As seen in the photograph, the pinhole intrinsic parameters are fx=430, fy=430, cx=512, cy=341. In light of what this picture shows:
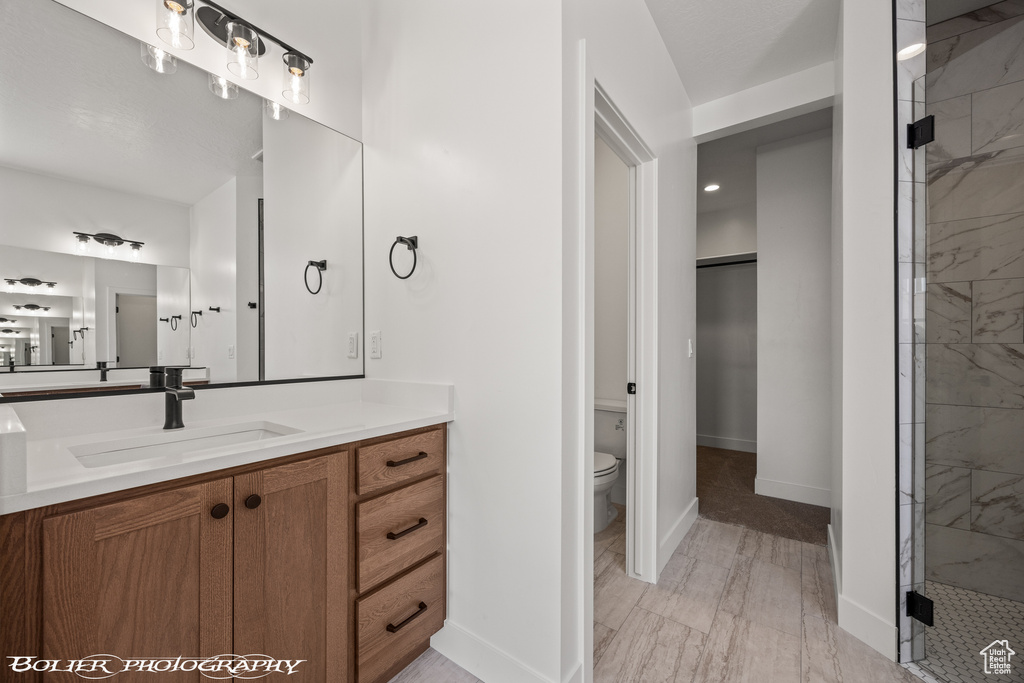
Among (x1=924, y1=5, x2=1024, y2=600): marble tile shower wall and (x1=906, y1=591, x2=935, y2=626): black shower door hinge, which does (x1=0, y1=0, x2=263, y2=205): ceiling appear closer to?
(x1=924, y1=5, x2=1024, y2=600): marble tile shower wall

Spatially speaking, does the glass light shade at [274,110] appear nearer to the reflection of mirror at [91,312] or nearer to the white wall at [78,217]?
the white wall at [78,217]

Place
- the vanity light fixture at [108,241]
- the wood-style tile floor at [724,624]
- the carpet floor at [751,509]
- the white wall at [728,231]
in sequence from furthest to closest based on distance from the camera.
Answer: the white wall at [728,231] → the carpet floor at [751,509] → the wood-style tile floor at [724,624] → the vanity light fixture at [108,241]

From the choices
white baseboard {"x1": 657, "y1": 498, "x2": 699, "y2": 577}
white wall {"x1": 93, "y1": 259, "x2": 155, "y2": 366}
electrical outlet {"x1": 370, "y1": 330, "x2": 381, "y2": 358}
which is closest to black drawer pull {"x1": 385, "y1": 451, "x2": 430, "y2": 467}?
electrical outlet {"x1": 370, "y1": 330, "x2": 381, "y2": 358}

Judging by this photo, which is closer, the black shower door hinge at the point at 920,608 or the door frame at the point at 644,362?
the black shower door hinge at the point at 920,608

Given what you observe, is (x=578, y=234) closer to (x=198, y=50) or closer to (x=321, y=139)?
(x=321, y=139)

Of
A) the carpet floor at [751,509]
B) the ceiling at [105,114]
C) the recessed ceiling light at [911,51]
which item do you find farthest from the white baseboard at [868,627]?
the ceiling at [105,114]

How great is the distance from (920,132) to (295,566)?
240 centimetres

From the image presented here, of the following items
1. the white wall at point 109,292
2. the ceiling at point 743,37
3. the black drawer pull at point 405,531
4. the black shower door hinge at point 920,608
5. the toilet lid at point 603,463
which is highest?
the ceiling at point 743,37

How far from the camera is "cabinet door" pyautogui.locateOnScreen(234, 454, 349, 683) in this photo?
Result: 105 centimetres

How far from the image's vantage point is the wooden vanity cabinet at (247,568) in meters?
0.79

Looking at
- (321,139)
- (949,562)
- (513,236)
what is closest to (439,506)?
(513,236)

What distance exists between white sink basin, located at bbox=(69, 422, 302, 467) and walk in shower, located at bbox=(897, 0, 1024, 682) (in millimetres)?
2119

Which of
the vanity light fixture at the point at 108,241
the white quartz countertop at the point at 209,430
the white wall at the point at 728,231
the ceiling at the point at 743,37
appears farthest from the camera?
the white wall at the point at 728,231

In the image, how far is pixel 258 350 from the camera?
162cm
